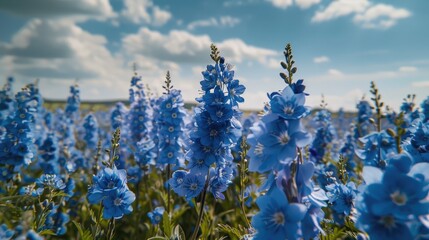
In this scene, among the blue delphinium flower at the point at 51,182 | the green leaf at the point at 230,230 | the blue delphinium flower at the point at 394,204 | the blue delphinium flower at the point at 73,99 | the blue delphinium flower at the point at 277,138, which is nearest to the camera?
the blue delphinium flower at the point at 394,204

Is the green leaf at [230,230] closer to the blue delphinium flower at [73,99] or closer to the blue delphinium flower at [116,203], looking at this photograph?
the blue delphinium flower at [116,203]

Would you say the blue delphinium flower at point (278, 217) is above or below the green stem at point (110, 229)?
above

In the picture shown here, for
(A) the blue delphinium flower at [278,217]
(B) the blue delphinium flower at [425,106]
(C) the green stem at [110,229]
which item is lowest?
(C) the green stem at [110,229]

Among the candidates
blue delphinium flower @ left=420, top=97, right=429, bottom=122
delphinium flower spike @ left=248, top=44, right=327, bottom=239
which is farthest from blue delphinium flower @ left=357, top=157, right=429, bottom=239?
blue delphinium flower @ left=420, top=97, right=429, bottom=122

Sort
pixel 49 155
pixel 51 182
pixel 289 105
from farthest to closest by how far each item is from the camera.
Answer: pixel 49 155
pixel 51 182
pixel 289 105

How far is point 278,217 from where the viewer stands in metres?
1.94

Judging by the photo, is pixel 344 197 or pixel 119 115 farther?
pixel 119 115

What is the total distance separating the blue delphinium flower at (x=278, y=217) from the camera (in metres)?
1.84

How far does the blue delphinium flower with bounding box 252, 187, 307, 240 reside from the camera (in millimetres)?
1836

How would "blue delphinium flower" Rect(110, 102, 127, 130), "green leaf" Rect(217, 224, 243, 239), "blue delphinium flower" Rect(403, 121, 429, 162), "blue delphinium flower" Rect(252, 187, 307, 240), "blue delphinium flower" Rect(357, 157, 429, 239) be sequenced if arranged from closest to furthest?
"blue delphinium flower" Rect(357, 157, 429, 239)
"blue delphinium flower" Rect(252, 187, 307, 240)
"blue delphinium flower" Rect(403, 121, 429, 162)
"green leaf" Rect(217, 224, 243, 239)
"blue delphinium flower" Rect(110, 102, 127, 130)

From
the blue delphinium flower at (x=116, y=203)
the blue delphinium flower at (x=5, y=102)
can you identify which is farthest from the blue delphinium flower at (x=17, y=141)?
the blue delphinium flower at (x=116, y=203)

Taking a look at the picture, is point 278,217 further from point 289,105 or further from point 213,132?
point 213,132

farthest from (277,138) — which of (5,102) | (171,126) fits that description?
(5,102)

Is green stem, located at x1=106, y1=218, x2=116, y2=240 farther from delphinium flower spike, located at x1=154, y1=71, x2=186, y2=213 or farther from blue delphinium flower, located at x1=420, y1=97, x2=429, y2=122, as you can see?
blue delphinium flower, located at x1=420, y1=97, x2=429, y2=122
